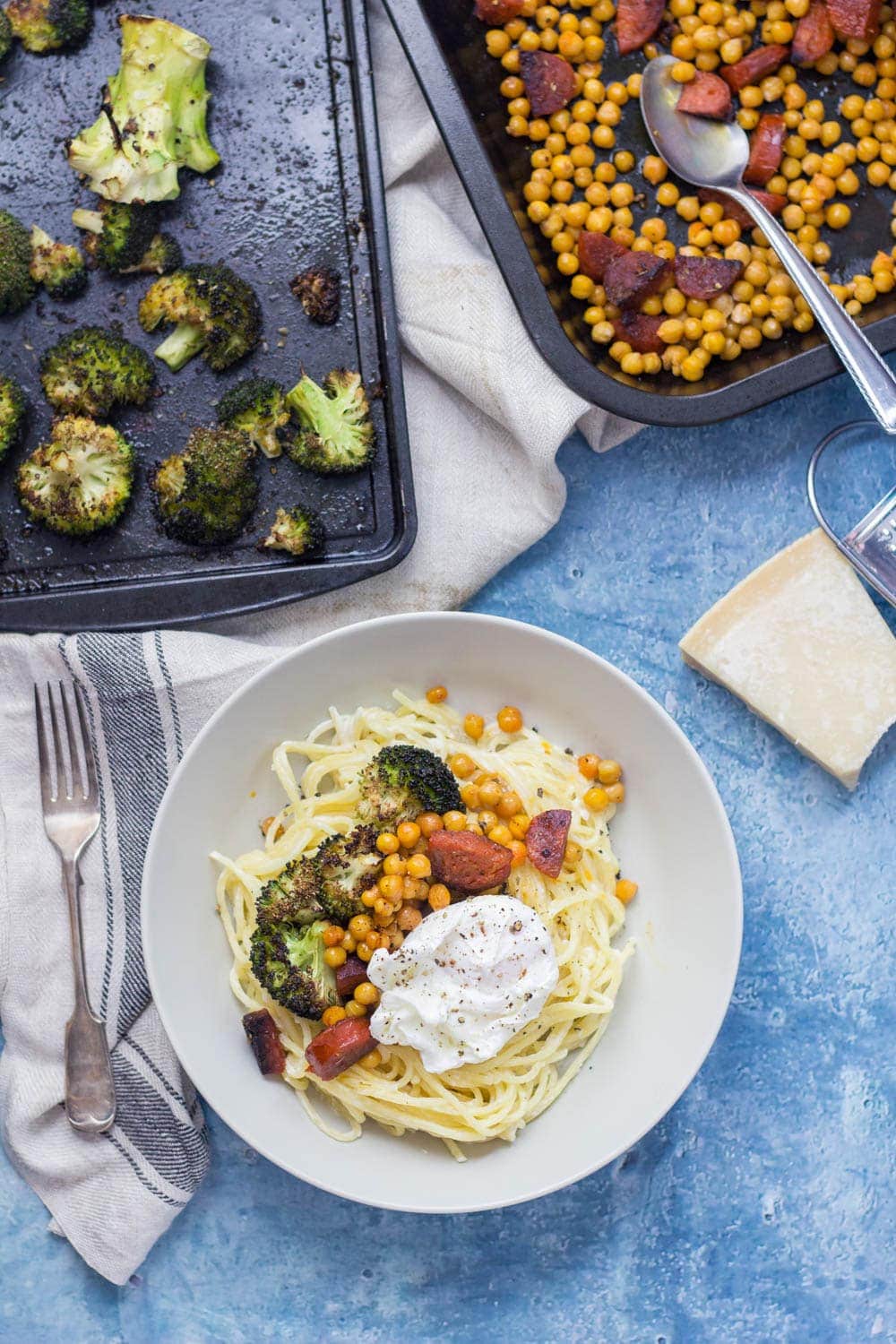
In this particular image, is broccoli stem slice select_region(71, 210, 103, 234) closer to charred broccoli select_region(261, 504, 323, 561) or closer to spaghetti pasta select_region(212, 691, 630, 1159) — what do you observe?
charred broccoli select_region(261, 504, 323, 561)

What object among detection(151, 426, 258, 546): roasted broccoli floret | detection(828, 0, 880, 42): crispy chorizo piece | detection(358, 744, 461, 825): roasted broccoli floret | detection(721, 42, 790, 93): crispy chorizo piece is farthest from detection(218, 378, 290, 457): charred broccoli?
detection(828, 0, 880, 42): crispy chorizo piece

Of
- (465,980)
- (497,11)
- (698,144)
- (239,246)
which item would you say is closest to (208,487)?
(239,246)

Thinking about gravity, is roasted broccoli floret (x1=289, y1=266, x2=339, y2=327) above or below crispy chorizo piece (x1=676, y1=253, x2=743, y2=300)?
above

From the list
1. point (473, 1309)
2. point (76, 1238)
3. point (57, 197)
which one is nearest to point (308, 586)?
point (57, 197)

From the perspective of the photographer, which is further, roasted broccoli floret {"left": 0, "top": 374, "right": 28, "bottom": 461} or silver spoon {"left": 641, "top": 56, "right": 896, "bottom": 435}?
silver spoon {"left": 641, "top": 56, "right": 896, "bottom": 435}

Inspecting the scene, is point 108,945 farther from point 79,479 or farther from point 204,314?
point 204,314

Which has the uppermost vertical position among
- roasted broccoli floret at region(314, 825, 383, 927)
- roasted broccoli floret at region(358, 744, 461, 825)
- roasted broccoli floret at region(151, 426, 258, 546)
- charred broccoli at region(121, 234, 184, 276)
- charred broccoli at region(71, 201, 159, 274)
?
charred broccoli at region(71, 201, 159, 274)

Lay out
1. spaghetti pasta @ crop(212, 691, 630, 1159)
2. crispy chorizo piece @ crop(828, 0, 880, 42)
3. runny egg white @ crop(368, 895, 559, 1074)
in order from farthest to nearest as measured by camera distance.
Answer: crispy chorizo piece @ crop(828, 0, 880, 42) < spaghetti pasta @ crop(212, 691, 630, 1159) < runny egg white @ crop(368, 895, 559, 1074)

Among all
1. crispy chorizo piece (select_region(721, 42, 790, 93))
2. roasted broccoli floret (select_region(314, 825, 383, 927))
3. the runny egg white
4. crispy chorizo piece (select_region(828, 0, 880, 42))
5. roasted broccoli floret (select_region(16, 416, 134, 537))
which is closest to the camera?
the runny egg white
